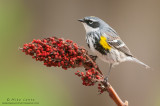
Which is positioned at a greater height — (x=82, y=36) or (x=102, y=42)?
(x=82, y=36)

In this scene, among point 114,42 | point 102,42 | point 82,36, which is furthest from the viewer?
point 82,36

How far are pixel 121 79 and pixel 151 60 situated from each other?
2.70 feet

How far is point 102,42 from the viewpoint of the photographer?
5.61 m

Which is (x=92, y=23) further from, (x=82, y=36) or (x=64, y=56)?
(x=82, y=36)

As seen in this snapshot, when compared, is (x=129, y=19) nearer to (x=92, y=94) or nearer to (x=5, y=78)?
(x=92, y=94)

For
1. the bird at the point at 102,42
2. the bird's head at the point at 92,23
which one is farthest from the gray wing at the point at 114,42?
the bird's head at the point at 92,23

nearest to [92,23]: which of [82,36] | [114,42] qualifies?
[114,42]

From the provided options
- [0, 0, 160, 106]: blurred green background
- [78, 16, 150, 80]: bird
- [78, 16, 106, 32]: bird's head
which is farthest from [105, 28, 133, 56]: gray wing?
[0, 0, 160, 106]: blurred green background

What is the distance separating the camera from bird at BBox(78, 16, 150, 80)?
5.55 meters

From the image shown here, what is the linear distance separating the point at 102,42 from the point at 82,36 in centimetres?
351

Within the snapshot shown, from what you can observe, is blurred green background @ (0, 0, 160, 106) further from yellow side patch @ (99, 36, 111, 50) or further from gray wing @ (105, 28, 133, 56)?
yellow side patch @ (99, 36, 111, 50)

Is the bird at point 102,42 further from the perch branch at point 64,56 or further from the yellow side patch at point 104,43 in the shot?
the perch branch at point 64,56

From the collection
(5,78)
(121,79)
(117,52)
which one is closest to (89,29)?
(117,52)

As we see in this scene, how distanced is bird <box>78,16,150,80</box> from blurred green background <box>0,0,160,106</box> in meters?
2.30
